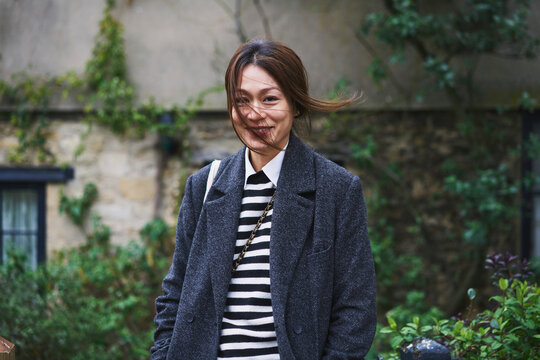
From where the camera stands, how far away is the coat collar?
67.0 inches

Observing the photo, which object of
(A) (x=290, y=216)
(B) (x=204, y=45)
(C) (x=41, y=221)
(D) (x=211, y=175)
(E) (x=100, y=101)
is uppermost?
(B) (x=204, y=45)

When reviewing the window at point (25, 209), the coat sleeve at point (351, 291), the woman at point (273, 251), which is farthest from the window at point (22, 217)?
the coat sleeve at point (351, 291)

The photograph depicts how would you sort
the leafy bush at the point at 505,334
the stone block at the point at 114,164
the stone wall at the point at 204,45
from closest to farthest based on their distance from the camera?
1. the leafy bush at the point at 505,334
2. the stone wall at the point at 204,45
3. the stone block at the point at 114,164

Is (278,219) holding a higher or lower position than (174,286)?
higher

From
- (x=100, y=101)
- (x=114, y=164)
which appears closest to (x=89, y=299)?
(x=114, y=164)

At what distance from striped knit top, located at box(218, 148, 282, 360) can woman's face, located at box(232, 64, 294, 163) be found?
0.22 meters

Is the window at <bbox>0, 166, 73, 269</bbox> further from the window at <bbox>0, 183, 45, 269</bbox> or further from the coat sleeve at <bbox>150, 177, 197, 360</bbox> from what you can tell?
the coat sleeve at <bbox>150, 177, 197, 360</bbox>

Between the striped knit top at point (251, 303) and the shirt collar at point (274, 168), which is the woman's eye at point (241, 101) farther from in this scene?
the striped knit top at point (251, 303)

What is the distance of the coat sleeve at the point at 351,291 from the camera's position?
1.66m

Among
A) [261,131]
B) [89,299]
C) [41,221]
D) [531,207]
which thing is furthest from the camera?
[41,221]

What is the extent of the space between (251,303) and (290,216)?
0.29 m

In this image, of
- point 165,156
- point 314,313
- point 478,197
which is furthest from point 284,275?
point 165,156

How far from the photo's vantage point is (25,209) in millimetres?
6062

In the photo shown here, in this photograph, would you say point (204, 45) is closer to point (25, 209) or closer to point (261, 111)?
point (25, 209)
